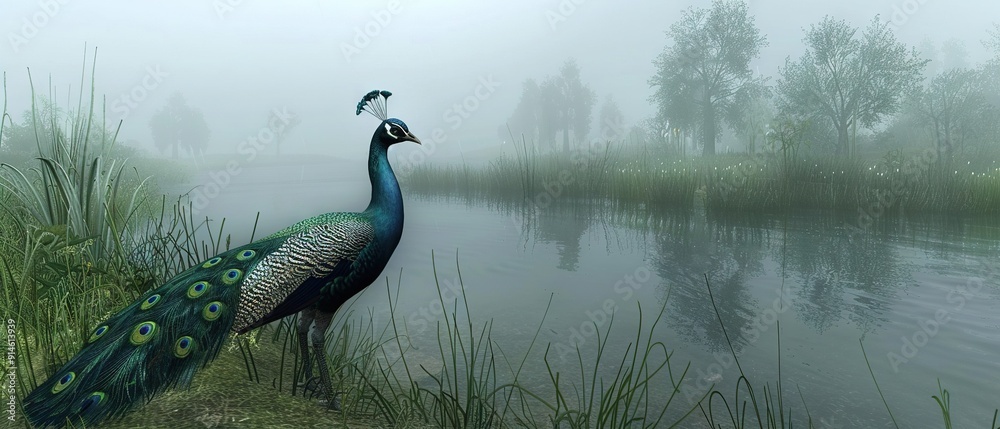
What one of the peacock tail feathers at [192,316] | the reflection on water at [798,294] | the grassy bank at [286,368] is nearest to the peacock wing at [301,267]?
the peacock tail feathers at [192,316]

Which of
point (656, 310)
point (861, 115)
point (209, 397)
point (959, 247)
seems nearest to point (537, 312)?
point (656, 310)

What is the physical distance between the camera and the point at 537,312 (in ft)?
19.5

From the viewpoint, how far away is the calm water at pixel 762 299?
14.6ft

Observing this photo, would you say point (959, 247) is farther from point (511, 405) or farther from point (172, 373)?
point (172, 373)

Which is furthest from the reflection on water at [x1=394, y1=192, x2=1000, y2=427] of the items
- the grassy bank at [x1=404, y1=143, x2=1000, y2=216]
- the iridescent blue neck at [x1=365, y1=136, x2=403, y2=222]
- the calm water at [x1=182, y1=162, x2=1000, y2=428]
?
the iridescent blue neck at [x1=365, y1=136, x2=403, y2=222]

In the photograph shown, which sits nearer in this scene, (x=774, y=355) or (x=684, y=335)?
(x=774, y=355)

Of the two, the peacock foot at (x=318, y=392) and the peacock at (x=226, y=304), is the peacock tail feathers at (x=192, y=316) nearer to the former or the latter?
the peacock at (x=226, y=304)

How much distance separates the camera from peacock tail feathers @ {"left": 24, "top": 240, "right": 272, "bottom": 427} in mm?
2264

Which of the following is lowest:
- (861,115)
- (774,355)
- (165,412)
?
(774,355)

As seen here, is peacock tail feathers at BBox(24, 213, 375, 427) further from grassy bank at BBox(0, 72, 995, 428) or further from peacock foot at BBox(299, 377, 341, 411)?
peacock foot at BBox(299, 377, 341, 411)

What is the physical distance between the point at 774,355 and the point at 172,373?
15.3ft

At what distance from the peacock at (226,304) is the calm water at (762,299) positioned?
1.05 m

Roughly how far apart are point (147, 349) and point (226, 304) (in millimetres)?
359

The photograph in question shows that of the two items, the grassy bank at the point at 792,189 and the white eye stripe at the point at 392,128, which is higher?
the white eye stripe at the point at 392,128
